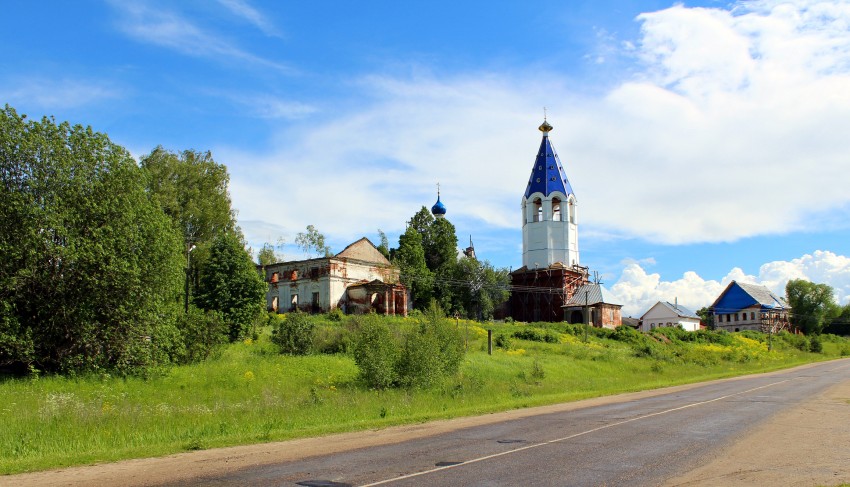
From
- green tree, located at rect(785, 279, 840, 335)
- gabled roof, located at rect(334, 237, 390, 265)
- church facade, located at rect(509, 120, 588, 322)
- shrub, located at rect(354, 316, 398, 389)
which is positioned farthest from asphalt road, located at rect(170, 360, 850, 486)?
green tree, located at rect(785, 279, 840, 335)

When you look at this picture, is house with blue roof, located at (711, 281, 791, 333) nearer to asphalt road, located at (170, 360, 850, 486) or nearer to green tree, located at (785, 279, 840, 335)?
green tree, located at (785, 279, 840, 335)

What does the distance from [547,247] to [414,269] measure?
67.0 ft

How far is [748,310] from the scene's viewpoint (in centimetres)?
9869

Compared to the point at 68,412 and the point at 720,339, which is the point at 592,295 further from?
the point at 68,412

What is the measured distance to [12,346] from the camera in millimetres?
23422

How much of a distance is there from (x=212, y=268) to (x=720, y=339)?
55.5 m

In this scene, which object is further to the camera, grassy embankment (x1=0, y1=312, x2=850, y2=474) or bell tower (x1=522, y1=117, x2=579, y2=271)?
bell tower (x1=522, y1=117, x2=579, y2=271)

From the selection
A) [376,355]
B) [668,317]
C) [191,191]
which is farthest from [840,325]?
[376,355]

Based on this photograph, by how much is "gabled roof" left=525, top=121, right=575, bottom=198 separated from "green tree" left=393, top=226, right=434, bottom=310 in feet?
64.1

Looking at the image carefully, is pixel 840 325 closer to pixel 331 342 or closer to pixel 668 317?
pixel 668 317

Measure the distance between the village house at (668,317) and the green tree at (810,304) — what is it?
97.2 feet

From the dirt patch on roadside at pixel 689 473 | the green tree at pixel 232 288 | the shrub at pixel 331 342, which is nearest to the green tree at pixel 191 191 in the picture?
the green tree at pixel 232 288

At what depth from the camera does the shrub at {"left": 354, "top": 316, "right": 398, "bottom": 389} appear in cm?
2456

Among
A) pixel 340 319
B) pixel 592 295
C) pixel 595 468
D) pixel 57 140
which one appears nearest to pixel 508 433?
pixel 595 468
